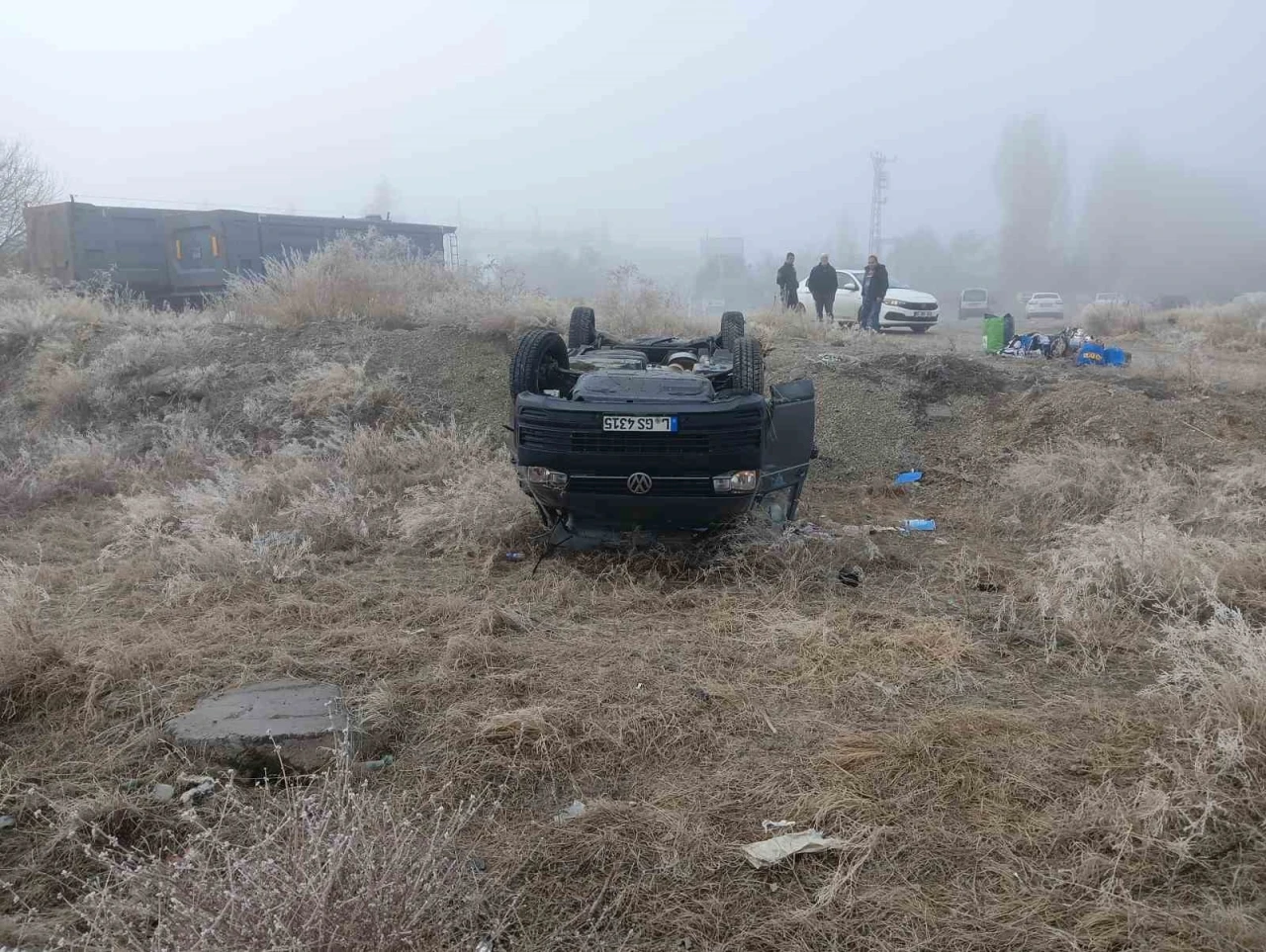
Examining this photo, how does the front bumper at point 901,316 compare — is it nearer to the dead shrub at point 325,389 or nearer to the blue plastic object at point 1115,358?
the blue plastic object at point 1115,358

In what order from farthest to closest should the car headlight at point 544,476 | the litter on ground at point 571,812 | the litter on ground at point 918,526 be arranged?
the litter on ground at point 918,526
the car headlight at point 544,476
the litter on ground at point 571,812

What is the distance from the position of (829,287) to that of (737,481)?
13304 mm

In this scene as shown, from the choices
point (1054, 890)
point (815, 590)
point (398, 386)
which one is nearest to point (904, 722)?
point (1054, 890)

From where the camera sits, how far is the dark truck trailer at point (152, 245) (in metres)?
17.6

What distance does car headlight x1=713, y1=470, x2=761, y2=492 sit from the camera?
5504mm

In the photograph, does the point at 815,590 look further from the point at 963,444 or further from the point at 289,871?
the point at 963,444

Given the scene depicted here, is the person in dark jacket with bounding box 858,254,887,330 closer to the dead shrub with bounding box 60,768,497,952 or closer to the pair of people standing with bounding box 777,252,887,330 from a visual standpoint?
the pair of people standing with bounding box 777,252,887,330

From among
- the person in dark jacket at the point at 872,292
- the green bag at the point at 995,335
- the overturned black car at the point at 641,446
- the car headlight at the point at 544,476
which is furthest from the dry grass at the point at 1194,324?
the car headlight at the point at 544,476

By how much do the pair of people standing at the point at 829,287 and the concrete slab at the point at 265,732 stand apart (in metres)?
14.4

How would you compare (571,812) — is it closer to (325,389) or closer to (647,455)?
(647,455)

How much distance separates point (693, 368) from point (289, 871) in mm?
4772

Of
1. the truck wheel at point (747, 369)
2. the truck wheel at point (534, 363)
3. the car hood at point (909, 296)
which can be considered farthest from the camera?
the car hood at point (909, 296)

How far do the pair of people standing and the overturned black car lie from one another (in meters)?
11.6

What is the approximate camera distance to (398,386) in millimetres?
10727
